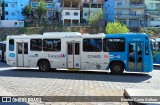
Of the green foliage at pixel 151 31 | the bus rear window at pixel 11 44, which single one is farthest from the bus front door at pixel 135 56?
the green foliage at pixel 151 31

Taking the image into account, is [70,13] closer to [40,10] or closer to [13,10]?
[40,10]

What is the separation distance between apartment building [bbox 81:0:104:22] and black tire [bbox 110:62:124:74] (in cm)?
6820

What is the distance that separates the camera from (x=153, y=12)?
278ft

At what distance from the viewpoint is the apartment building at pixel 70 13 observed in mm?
85875

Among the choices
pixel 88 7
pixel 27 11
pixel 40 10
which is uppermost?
pixel 88 7

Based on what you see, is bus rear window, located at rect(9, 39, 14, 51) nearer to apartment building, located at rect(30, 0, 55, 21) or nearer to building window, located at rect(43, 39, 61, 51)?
building window, located at rect(43, 39, 61, 51)

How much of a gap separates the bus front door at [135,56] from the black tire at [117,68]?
0.53m

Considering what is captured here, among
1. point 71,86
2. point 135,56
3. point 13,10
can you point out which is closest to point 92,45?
point 135,56

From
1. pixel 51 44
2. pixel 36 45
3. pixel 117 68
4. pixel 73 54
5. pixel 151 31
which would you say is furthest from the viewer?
pixel 151 31

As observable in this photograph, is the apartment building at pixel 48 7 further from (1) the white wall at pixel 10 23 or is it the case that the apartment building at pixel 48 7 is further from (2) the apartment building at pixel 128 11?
(2) the apartment building at pixel 128 11

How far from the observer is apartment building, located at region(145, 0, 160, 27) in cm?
8481

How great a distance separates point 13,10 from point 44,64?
7092 centimetres

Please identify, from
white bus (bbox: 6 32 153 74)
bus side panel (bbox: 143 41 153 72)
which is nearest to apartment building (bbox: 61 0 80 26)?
white bus (bbox: 6 32 153 74)

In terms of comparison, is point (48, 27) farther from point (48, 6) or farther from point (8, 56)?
point (8, 56)
